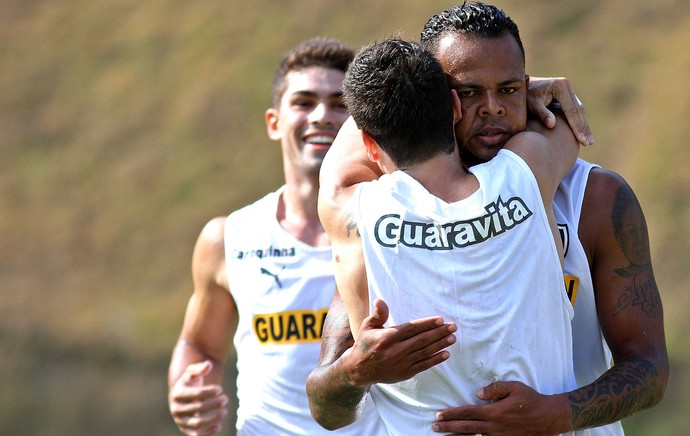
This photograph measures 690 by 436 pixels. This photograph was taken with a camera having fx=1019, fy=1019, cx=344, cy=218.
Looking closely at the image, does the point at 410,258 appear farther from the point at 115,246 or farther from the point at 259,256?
the point at 115,246

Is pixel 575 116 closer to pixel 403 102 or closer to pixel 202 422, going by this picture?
pixel 403 102

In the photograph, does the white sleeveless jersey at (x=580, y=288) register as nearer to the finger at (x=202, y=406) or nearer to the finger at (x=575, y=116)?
the finger at (x=575, y=116)

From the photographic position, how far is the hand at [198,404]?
15.2ft

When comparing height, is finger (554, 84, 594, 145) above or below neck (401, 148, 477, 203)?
above

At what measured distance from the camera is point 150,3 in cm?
1542

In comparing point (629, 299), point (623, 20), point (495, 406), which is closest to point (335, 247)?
point (495, 406)

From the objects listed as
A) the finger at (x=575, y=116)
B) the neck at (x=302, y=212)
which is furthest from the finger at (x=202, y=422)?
the finger at (x=575, y=116)

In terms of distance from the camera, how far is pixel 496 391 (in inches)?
109

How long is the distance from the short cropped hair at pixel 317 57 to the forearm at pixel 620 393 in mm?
2938

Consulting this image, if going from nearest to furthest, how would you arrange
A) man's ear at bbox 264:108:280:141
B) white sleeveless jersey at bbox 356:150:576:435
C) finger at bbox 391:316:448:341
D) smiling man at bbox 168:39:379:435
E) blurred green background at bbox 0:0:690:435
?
finger at bbox 391:316:448:341
white sleeveless jersey at bbox 356:150:576:435
smiling man at bbox 168:39:379:435
man's ear at bbox 264:108:280:141
blurred green background at bbox 0:0:690:435

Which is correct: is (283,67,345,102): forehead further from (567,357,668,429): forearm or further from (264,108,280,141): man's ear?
(567,357,668,429): forearm

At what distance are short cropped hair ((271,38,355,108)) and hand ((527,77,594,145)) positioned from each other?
2387mm

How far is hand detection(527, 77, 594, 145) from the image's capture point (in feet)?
10.4

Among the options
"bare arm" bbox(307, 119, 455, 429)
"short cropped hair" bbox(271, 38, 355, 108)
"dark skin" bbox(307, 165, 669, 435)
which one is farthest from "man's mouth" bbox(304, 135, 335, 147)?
"dark skin" bbox(307, 165, 669, 435)
